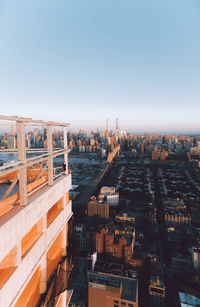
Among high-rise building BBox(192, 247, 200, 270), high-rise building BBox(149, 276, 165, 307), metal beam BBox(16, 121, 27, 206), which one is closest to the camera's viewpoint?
→ metal beam BBox(16, 121, 27, 206)

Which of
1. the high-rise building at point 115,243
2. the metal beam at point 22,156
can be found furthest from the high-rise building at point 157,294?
the metal beam at point 22,156

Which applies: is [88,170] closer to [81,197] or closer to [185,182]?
[81,197]

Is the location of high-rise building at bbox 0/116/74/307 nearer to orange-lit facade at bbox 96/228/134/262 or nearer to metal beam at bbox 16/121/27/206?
metal beam at bbox 16/121/27/206

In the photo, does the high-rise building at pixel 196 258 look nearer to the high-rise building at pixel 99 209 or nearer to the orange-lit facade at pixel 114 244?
the orange-lit facade at pixel 114 244

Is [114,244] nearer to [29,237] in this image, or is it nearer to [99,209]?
[99,209]

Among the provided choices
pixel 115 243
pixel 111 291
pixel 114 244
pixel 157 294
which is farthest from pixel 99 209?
pixel 111 291

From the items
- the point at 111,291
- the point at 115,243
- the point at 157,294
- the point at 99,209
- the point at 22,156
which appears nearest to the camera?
the point at 22,156

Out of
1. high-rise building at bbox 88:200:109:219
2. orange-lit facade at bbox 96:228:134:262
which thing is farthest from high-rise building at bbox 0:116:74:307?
high-rise building at bbox 88:200:109:219
